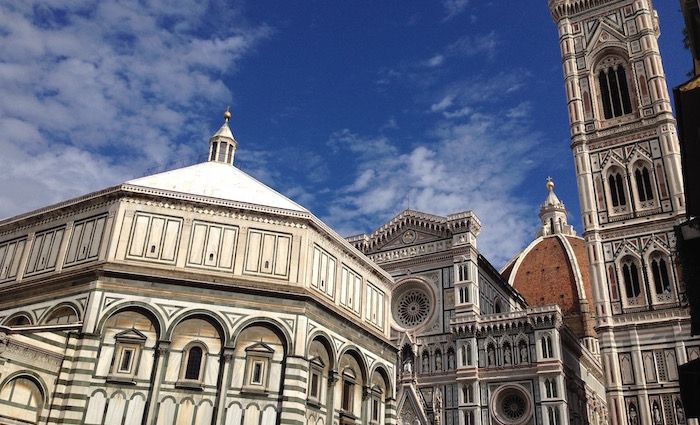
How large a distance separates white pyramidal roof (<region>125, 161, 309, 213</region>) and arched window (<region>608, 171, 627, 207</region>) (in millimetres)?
27471

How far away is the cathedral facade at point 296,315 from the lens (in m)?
19.1

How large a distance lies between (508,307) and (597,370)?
10.0 m

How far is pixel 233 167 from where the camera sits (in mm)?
28156

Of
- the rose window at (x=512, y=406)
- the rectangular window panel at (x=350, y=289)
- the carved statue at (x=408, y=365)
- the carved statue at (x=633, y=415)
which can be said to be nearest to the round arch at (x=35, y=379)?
the rectangular window panel at (x=350, y=289)

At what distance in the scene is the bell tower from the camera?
3734 centimetres

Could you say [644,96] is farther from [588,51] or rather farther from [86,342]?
[86,342]

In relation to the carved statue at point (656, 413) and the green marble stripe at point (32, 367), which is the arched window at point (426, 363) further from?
the green marble stripe at point (32, 367)

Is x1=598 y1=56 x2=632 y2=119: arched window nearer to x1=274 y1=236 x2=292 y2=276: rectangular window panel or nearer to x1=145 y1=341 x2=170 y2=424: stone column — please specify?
x1=274 y1=236 x2=292 y2=276: rectangular window panel

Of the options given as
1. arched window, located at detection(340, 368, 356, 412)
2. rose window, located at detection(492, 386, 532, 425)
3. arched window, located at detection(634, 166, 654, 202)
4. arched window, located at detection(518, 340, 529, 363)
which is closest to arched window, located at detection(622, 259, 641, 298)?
arched window, located at detection(634, 166, 654, 202)

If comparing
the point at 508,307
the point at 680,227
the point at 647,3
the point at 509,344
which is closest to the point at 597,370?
the point at 508,307

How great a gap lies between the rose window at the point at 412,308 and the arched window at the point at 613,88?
1948 cm

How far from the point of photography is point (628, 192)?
42812mm

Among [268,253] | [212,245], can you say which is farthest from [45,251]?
[268,253]

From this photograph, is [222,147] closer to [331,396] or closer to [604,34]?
[331,396]
